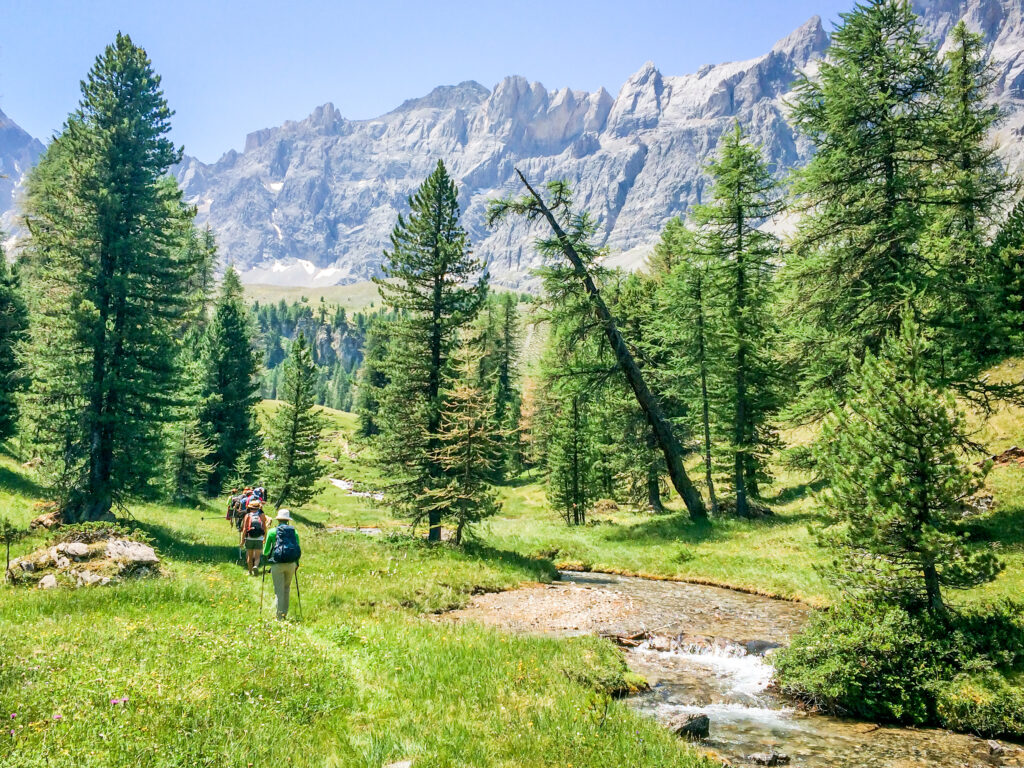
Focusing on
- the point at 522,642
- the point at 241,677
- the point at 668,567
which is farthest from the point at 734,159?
the point at 241,677

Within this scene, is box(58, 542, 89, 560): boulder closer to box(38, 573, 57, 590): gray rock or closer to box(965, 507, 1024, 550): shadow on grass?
box(38, 573, 57, 590): gray rock

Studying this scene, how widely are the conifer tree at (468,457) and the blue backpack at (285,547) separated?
846 cm

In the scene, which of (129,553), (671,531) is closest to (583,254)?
(671,531)

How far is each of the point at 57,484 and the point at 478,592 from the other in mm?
14561

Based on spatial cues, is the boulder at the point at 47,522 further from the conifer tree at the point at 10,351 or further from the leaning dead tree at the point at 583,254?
the leaning dead tree at the point at 583,254

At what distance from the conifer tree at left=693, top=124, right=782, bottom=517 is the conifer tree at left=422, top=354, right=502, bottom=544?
12.2 m

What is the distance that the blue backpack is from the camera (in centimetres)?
1123

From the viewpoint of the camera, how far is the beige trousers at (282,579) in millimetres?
11281

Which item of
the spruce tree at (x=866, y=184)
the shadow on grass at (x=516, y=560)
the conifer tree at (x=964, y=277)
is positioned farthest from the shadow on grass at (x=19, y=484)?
the conifer tree at (x=964, y=277)

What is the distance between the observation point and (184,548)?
1856 centimetres

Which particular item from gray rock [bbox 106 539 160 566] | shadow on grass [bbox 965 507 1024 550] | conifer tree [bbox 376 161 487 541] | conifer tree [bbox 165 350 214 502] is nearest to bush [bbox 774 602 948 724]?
shadow on grass [bbox 965 507 1024 550]

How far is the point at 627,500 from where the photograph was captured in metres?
41.5

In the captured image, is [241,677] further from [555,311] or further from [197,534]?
[555,311]

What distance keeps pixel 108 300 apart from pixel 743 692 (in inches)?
890
